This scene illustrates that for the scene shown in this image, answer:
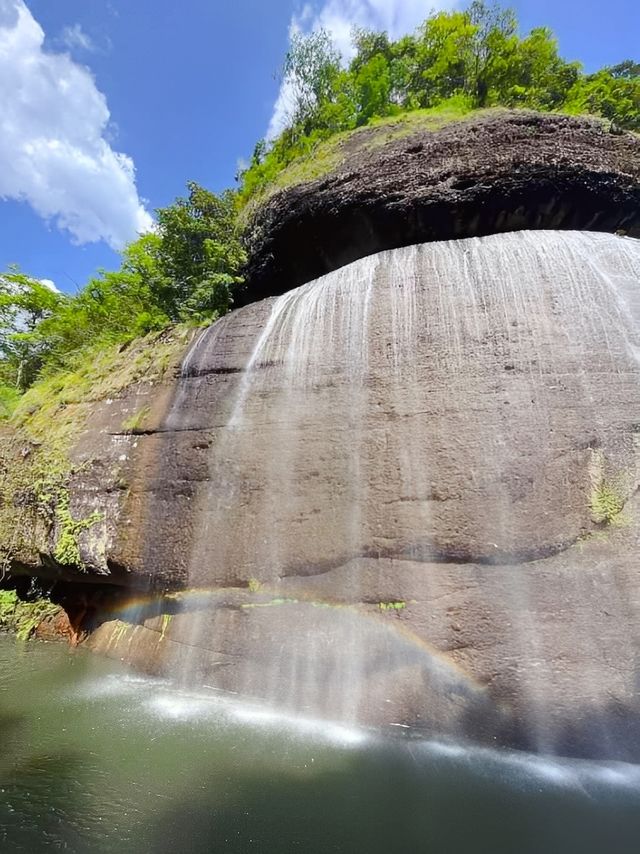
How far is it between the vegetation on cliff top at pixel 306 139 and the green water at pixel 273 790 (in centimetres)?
621

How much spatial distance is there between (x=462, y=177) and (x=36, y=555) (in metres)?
9.32

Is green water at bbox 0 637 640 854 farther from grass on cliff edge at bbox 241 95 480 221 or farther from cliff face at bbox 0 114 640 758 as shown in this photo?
grass on cliff edge at bbox 241 95 480 221

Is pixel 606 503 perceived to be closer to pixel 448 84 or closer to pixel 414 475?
pixel 414 475

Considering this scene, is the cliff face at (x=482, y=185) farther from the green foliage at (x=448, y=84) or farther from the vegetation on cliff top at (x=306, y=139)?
the green foliage at (x=448, y=84)

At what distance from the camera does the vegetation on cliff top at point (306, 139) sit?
975 cm

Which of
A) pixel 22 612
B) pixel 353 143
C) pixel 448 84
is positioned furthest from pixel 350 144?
pixel 22 612

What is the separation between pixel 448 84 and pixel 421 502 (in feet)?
48.5

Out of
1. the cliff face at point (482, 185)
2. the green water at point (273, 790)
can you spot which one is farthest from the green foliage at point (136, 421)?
the cliff face at point (482, 185)

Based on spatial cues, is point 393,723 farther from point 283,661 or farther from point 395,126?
point 395,126

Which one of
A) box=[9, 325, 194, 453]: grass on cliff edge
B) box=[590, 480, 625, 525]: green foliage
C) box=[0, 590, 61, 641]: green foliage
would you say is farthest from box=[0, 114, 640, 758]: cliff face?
box=[0, 590, 61, 641]: green foliage

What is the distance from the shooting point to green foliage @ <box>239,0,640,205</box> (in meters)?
12.3

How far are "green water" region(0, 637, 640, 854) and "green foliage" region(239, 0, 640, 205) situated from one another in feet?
36.7

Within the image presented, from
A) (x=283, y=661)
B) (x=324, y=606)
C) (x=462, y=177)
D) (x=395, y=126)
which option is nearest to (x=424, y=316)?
(x=462, y=177)

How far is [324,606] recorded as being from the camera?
5238 mm
